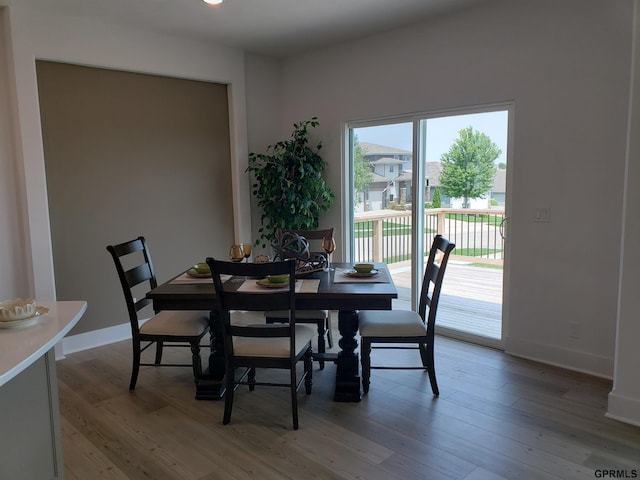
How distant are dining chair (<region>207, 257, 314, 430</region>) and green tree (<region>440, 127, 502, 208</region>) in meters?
1.98

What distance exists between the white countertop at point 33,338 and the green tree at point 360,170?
3306mm

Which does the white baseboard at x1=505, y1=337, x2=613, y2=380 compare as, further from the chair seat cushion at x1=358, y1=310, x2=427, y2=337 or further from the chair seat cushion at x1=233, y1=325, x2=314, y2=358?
the chair seat cushion at x1=233, y1=325, x2=314, y2=358

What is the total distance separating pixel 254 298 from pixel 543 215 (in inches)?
88.4

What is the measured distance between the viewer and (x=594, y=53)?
3139mm

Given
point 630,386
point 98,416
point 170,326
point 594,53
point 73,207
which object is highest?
point 594,53

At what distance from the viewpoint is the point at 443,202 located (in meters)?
4.22

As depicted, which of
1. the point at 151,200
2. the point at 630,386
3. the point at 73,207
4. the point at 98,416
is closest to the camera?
the point at 630,386

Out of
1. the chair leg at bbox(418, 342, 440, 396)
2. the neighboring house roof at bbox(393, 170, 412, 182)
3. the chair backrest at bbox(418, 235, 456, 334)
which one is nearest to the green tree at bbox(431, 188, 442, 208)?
the neighboring house roof at bbox(393, 170, 412, 182)

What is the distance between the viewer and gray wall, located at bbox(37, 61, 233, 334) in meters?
3.94

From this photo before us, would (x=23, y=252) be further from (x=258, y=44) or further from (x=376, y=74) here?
(x=376, y=74)

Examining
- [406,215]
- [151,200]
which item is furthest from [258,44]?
[406,215]

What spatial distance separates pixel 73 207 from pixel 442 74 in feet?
10.8

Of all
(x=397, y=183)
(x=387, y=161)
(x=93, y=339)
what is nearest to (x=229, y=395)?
(x=93, y=339)

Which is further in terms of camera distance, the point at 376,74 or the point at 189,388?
the point at 376,74
